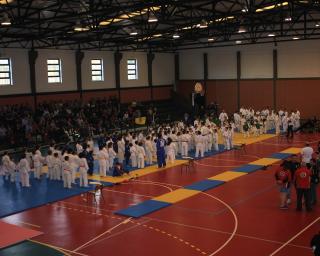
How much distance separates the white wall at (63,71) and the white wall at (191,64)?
1373 cm

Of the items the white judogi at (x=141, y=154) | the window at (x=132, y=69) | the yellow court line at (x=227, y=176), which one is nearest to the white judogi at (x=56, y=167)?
the white judogi at (x=141, y=154)

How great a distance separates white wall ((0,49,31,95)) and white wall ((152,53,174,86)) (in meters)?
14.2

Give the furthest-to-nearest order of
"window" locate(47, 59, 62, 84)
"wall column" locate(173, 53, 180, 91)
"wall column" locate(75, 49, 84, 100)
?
"wall column" locate(173, 53, 180, 91), "wall column" locate(75, 49, 84, 100), "window" locate(47, 59, 62, 84)

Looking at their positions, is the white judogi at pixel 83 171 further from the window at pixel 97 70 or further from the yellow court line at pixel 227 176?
the window at pixel 97 70

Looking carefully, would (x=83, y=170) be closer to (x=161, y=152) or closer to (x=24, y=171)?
(x=24, y=171)

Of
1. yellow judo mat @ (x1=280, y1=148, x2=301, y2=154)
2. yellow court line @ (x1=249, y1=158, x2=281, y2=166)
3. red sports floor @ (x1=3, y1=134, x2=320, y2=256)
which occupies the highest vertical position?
yellow judo mat @ (x1=280, y1=148, x2=301, y2=154)

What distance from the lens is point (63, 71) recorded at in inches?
1336

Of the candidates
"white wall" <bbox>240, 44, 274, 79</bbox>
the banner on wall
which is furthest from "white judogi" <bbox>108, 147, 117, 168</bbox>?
"white wall" <bbox>240, 44, 274, 79</bbox>

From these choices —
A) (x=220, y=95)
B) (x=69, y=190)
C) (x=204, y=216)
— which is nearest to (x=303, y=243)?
(x=204, y=216)

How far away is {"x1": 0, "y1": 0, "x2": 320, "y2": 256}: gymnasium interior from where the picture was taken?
12.1 meters

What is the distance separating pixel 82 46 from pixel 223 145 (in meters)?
15.4

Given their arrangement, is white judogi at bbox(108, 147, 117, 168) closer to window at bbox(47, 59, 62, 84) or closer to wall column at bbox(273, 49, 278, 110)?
window at bbox(47, 59, 62, 84)

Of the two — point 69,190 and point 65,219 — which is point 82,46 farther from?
point 65,219

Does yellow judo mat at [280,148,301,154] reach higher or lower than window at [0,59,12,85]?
lower
